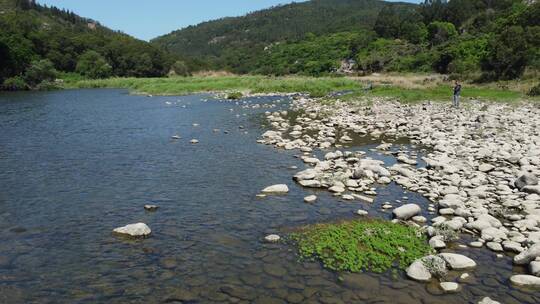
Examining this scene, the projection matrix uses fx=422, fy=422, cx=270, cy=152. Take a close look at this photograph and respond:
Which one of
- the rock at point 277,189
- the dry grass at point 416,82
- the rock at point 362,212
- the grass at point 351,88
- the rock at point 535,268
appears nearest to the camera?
the rock at point 535,268

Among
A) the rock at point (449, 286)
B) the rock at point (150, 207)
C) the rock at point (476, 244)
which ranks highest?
the rock at point (150, 207)

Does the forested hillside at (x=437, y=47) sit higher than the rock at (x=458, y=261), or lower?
higher

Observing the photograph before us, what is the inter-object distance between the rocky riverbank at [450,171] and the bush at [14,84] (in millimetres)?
70459

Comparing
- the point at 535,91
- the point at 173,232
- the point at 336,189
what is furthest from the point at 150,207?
the point at 535,91

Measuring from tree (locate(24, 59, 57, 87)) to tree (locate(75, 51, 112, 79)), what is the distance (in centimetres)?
3624

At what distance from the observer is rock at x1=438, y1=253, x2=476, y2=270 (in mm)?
9070

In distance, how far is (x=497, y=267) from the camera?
29.9ft

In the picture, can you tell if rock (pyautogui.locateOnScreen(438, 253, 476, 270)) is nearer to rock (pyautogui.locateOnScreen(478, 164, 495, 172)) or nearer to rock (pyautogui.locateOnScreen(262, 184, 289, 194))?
rock (pyautogui.locateOnScreen(262, 184, 289, 194))

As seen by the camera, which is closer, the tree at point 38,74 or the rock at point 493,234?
the rock at point 493,234

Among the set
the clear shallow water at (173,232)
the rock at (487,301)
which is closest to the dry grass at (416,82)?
the clear shallow water at (173,232)

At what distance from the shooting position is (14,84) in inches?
3194

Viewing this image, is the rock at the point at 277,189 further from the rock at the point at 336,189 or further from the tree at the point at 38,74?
the tree at the point at 38,74

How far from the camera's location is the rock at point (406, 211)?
11750mm

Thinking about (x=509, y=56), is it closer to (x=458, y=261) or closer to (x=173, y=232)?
(x=458, y=261)
